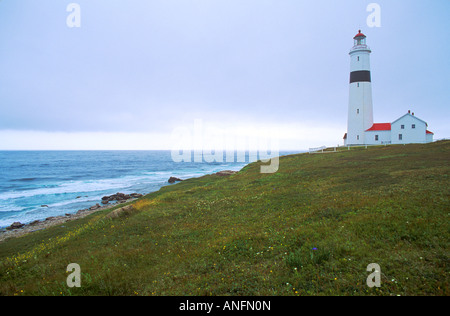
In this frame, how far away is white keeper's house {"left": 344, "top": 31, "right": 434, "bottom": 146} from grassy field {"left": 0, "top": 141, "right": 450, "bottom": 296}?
3725 centimetres

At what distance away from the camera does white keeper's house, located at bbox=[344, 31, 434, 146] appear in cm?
4584

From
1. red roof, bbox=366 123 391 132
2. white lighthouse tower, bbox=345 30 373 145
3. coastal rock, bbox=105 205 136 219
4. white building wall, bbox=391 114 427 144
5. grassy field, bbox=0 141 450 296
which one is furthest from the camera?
white lighthouse tower, bbox=345 30 373 145

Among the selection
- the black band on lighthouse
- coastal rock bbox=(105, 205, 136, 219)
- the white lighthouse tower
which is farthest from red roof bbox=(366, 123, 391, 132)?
coastal rock bbox=(105, 205, 136, 219)

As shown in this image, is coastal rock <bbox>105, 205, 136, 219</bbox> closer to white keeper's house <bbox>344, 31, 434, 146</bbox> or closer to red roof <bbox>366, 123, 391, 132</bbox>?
white keeper's house <bbox>344, 31, 434, 146</bbox>

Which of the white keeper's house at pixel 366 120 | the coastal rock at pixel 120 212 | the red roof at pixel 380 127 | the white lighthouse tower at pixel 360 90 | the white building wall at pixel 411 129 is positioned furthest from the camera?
the white lighthouse tower at pixel 360 90

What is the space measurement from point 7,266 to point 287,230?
42.1 feet

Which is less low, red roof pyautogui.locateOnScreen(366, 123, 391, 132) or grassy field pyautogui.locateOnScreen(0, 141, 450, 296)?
red roof pyautogui.locateOnScreen(366, 123, 391, 132)

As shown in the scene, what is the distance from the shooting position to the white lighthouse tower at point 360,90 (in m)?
48.6

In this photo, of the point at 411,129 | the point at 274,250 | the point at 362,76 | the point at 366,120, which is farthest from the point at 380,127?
the point at 274,250

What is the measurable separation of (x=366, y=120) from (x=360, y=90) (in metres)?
6.60

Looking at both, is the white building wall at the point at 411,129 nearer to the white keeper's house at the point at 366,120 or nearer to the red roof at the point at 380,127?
the white keeper's house at the point at 366,120

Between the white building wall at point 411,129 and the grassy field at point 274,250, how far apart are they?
3749 centimetres

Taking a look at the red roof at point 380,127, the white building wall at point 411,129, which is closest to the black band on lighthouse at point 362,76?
the red roof at point 380,127

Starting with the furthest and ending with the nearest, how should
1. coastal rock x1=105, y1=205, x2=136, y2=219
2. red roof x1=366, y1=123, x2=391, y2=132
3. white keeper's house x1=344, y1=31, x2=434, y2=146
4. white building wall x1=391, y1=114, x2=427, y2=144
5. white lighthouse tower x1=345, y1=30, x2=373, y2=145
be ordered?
white lighthouse tower x1=345, y1=30, x2=373, y2=145
red roof x1=366, y1=123, x2=391, y2=132
white keeper's house x1=344, y1=31, x2=434, y2=146
white building wall x1=391, y1=114, x2=427, y2=144
coastal rock x1=105, y1=205, x2=136, y2=219
